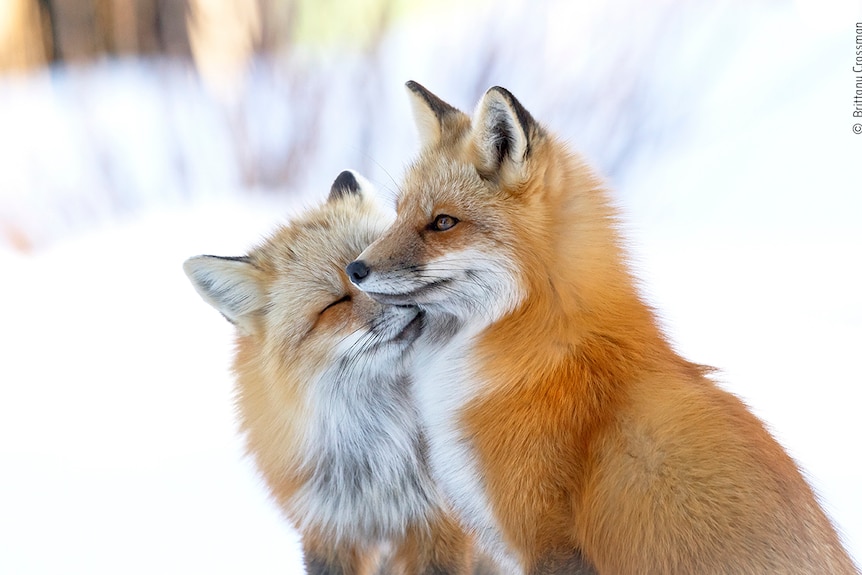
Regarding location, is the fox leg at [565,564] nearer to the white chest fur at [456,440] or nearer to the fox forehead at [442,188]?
the white chest fur at [456,440]

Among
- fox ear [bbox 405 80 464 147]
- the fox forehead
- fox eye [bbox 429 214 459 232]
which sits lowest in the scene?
fox eye [bbox 429 214 459 232]

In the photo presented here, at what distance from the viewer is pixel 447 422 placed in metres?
1.37

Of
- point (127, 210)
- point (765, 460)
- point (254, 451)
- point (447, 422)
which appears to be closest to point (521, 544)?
point (447, 422)

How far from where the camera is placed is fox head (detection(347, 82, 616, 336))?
1.28 meters

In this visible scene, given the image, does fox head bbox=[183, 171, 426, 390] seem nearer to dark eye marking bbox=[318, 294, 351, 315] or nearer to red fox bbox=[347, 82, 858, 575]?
dark eye marking bbox=[318, 294, 351, 315]

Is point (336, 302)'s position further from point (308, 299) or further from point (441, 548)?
point (441, 548)

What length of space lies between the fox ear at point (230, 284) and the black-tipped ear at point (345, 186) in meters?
0.30

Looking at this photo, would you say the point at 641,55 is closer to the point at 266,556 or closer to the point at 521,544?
the point at 521,544

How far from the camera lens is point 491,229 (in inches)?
52.0

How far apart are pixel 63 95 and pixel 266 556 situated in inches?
59.2

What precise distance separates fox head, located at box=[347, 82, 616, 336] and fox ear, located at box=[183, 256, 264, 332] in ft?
1.31

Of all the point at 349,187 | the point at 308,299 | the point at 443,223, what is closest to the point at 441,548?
the point at 308,299

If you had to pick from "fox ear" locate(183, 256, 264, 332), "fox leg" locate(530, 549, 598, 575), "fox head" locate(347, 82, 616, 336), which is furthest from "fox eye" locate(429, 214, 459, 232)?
"fox leg" locate(530, 549, 598, 575)

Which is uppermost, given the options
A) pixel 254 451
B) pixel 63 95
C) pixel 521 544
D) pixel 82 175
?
pixel 63 95
